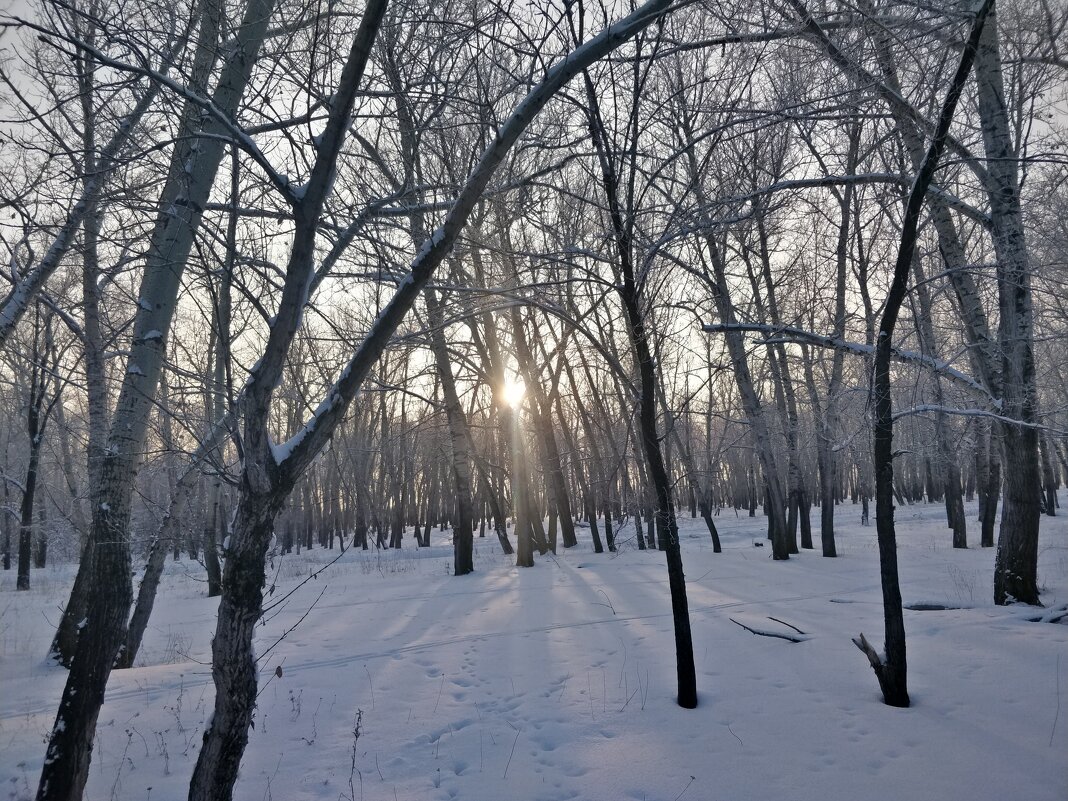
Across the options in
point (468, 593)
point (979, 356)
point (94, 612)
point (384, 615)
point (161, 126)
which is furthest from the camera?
point (468, 593)

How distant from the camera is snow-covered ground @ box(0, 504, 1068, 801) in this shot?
145 inches

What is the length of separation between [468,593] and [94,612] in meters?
7.59

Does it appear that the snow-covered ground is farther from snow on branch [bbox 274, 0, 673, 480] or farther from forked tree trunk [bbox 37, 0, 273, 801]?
snow on branch [bbox 274, 0, 673, 480]

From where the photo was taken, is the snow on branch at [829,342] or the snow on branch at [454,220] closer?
the snow on branch at [454,220]


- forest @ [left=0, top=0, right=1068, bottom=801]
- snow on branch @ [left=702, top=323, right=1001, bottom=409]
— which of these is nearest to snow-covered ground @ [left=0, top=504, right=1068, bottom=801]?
forest @ [left=0, top=0, right=1068, bottom=801]

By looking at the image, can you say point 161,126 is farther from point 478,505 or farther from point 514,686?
point 478,505

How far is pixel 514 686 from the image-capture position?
555cm

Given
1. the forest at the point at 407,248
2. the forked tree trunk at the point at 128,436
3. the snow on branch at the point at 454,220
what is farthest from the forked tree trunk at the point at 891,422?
the forked tree trunk at the point at 128,436

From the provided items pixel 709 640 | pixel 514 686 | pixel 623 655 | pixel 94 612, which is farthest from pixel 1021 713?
pixel 94 612

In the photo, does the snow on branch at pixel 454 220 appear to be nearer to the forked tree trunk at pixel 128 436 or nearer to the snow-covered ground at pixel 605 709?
the snow-covered ground at pixel 605 709

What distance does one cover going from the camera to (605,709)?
15.9 ft

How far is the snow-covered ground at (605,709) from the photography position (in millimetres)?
3686

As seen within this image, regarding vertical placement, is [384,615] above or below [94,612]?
below

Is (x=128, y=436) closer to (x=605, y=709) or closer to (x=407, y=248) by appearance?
(x=407, y=248)
